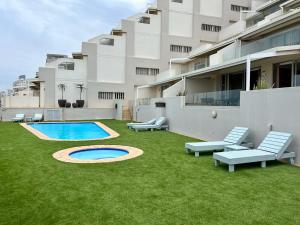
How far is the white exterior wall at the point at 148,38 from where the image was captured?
109 feet

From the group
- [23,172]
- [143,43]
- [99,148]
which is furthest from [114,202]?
[143,43]

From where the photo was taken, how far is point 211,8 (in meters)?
35.7

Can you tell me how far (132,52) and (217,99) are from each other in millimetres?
20948

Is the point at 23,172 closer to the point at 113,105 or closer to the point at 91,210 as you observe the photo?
the point at 91,210

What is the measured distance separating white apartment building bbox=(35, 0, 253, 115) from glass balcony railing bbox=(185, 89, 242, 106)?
1385cm

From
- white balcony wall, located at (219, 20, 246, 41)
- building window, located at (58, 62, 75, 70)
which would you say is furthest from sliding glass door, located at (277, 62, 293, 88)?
building window, located at (58, 62, 75, 70)

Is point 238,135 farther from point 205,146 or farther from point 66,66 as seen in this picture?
point 66,66

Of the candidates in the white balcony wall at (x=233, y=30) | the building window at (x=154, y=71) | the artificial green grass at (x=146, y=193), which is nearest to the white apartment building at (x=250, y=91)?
the artificial green grass at (x=146, y=193)

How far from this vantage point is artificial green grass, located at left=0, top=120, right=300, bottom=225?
4.56 metres

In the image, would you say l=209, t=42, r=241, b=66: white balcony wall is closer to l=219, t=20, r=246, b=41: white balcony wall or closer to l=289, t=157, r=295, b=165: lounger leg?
l=289, t=157, r=295, b=165: lounger leg

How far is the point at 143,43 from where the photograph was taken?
33312mm

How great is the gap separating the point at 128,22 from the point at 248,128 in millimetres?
25805

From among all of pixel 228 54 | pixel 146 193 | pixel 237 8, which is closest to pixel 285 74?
pixel 228 54

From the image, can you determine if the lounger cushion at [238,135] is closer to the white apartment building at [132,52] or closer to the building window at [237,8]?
the white apartment building at [132,52]
